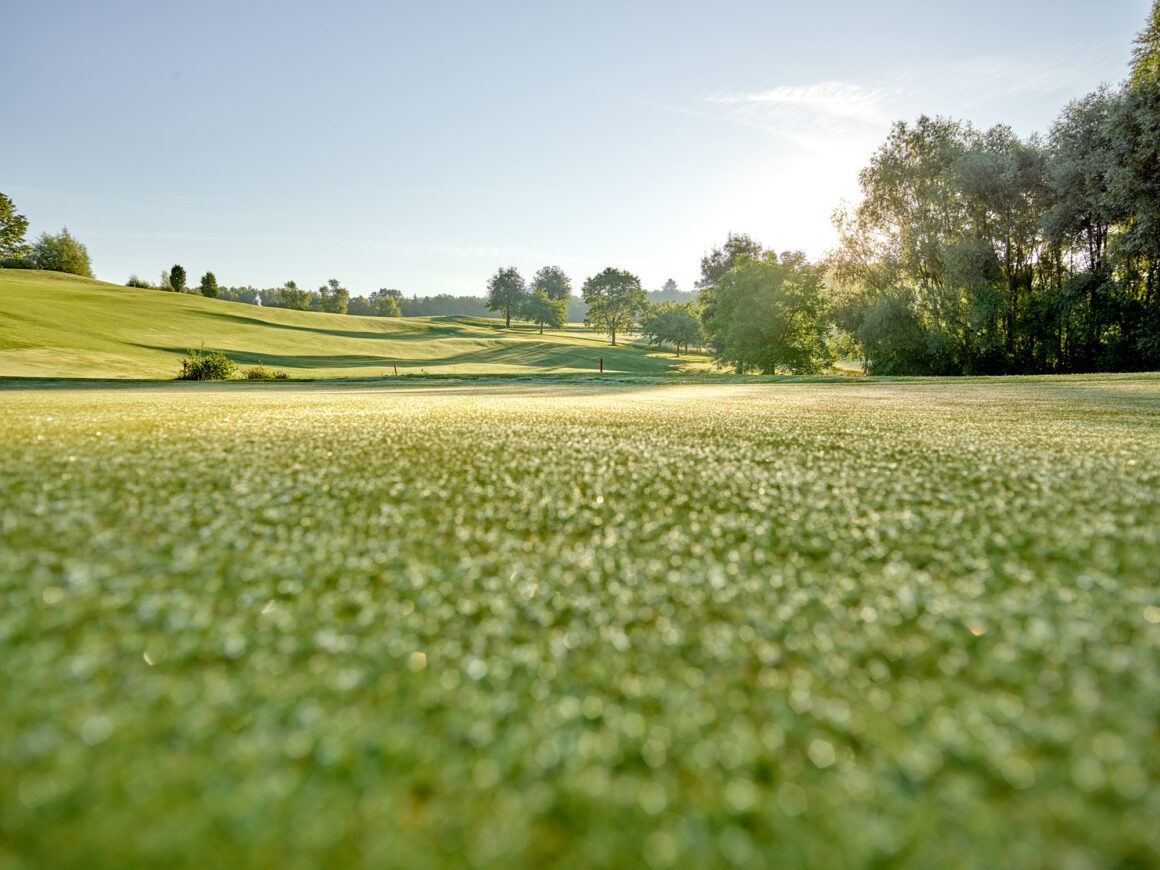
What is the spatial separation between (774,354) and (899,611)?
55967mm

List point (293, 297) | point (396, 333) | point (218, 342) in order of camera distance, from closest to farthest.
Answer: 1. point (218, 342)
2. point (396, 333)
3. point (293, 297)

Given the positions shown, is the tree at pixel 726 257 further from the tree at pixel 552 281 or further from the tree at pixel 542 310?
the tree at pixel 552 281

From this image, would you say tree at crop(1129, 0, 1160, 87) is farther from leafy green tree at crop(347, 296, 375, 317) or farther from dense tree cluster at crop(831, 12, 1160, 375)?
leafy green tree at crop(347, 296, 375, 317)

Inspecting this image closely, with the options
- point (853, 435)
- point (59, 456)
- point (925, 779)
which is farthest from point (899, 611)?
point (59, 456)

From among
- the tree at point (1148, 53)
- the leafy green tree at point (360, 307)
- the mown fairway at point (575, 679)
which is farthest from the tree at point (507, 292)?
the mown fairway at point (575, 679)

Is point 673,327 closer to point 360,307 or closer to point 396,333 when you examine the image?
point 396,333

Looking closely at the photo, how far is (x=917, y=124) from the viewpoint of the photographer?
141 ft

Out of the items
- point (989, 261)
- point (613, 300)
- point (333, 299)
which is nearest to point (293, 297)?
point (333, 299)

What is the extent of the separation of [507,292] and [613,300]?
87.1ft

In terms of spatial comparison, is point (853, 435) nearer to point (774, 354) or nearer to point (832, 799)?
point (832, 799)

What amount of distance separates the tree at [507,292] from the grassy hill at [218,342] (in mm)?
27496

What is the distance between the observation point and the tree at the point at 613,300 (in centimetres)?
11680

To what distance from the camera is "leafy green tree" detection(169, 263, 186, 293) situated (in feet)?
315

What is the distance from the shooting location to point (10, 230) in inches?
2280
